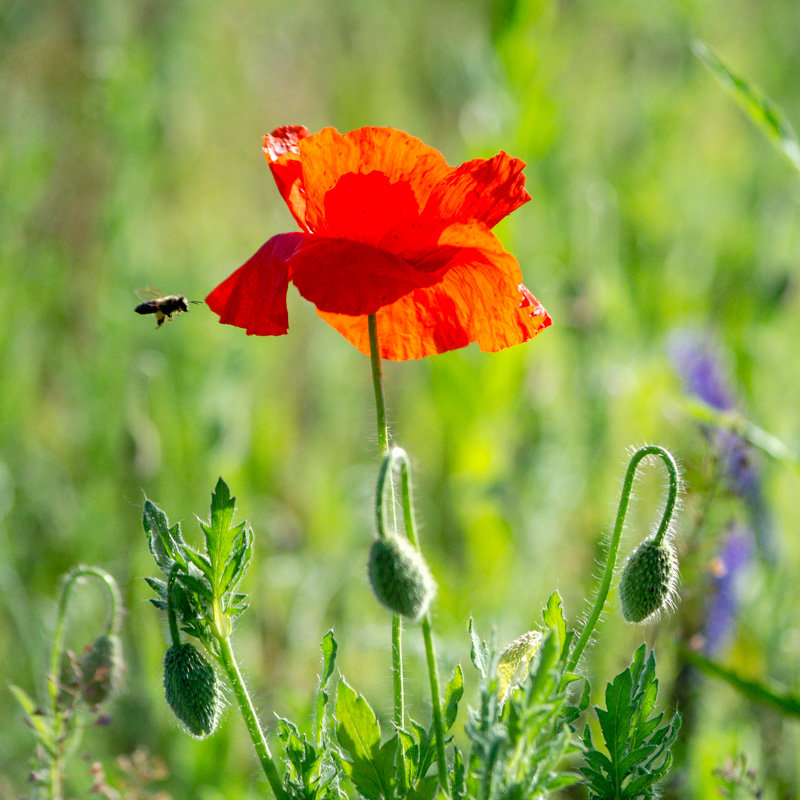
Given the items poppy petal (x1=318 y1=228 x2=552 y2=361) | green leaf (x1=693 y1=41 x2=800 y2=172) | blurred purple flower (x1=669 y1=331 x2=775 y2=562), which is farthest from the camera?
blurred purple flower (x1=669 y1=331 x2=775 y2=562)

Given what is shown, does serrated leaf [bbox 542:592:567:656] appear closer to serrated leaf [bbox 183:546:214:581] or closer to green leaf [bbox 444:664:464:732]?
green leaf [bbox 444:664:464:732]

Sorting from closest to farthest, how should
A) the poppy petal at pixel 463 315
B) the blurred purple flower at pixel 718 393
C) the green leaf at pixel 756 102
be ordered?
the poppy petal at pixel 463 315, the green leaf at pixel 756 102, the blurred purple flower at pixel 718 393

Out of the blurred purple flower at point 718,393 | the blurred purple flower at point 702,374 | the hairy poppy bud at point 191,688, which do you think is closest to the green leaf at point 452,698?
the hairy poppy bud at point 191,688

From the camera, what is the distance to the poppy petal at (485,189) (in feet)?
3.24

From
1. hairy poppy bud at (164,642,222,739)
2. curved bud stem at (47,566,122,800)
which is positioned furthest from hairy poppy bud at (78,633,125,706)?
hairy poppy bud at (164,642,222,739)

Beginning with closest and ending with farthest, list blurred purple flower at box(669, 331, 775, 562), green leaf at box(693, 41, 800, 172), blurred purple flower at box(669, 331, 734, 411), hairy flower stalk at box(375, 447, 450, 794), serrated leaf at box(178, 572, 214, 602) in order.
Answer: hairy flower stalk at box(375, 447, 450, 794), serrated leaf at box(178, 572, 214, 602), green leaf at box(693, 41, 800, 172), blurred purple flower at box(669, 331, 775, 562), blurred purple flower at box(669, 331, 734, 411)

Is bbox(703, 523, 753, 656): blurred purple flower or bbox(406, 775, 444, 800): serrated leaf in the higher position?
bbox(703, 523, 753, 656): blurred purple flower

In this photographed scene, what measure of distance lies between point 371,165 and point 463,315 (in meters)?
0.20

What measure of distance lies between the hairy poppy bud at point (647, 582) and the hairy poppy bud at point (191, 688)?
1.47 ft

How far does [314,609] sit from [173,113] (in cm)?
168

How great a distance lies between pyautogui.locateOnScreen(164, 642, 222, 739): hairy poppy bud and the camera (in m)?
0.98

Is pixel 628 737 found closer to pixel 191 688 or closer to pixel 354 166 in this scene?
pixel 191 688

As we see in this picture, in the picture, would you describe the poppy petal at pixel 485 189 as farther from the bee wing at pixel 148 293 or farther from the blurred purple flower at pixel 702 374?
the blurred purple flower at pixel 702 374

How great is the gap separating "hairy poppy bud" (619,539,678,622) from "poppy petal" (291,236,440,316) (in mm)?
374
